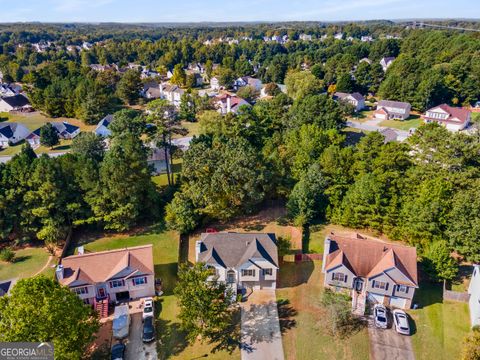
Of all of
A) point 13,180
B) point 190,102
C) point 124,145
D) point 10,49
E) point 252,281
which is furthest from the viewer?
point 10,49

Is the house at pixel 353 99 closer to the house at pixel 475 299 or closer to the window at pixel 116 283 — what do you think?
the house at pixel 475 299

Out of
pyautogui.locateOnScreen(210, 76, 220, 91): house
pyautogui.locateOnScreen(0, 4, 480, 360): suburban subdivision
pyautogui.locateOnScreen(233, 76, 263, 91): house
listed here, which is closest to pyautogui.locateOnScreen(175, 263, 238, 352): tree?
pyautogui.locateOnScreen(0, 4, 480, 360): suburban subdivision

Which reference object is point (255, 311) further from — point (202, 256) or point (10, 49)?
point (10, 49)

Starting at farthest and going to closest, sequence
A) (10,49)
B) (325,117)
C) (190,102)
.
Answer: (10,49) < (190,102) < (325,117)

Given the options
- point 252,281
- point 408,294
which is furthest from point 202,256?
point 408,294

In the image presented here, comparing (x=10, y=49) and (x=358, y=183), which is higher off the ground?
(x=10, y=49)

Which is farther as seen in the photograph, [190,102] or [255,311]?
[190,102]
